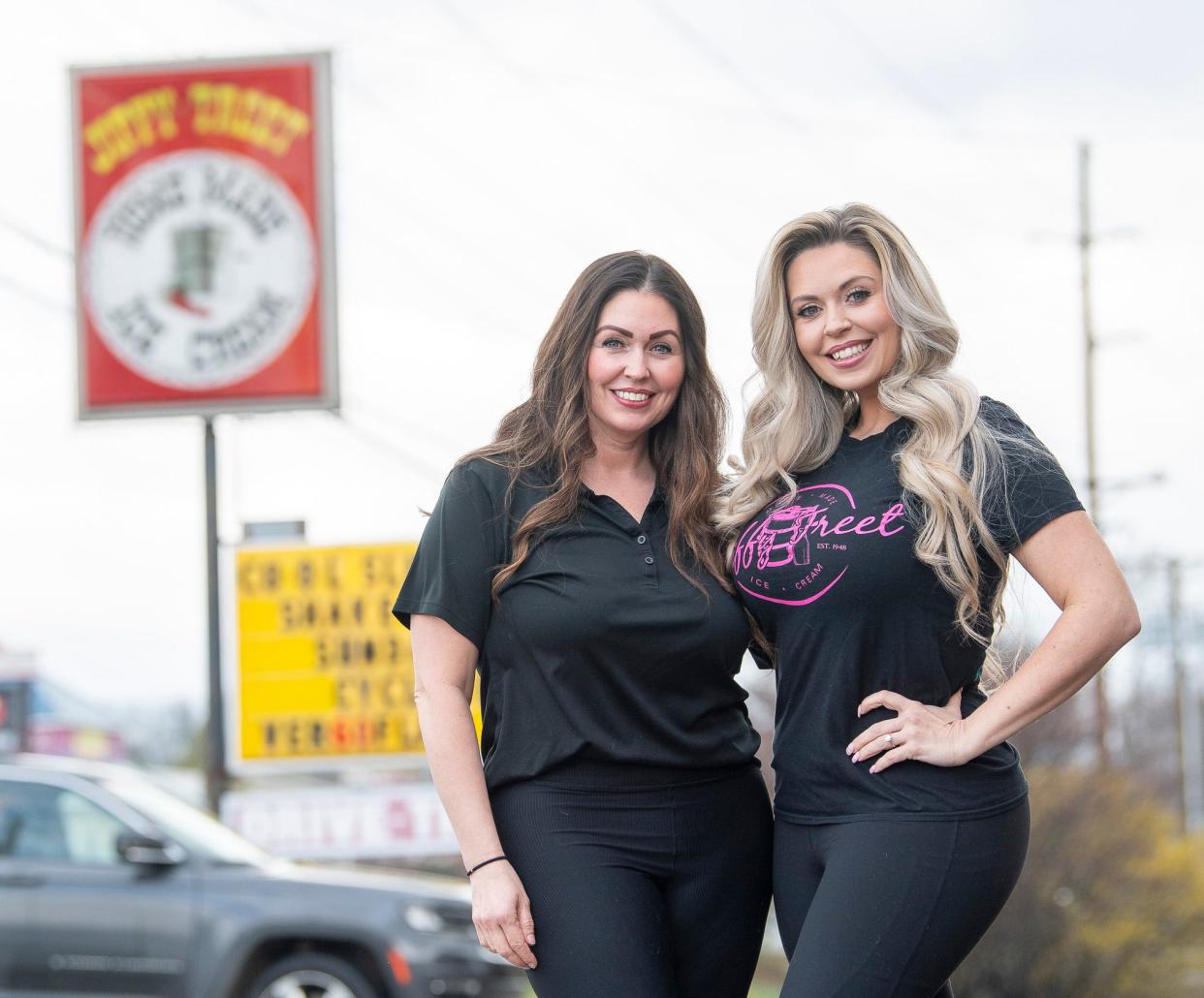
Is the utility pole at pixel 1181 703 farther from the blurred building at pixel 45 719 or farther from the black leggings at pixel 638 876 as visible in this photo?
the black leggings at pixel 638 876

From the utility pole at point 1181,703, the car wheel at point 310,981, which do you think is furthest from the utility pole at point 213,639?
the utility pole at point 1181,703

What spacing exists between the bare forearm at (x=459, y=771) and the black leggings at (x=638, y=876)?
0.25 ft

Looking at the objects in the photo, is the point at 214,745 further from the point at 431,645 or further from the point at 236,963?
the point at 431,645

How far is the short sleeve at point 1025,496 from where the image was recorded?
2980 millimetres

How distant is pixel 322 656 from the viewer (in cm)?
1158

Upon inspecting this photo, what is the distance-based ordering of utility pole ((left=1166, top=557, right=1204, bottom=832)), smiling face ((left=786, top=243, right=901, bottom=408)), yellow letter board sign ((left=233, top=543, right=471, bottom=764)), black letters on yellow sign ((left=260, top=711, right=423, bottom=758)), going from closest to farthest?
1. smiling face ((left=786, top=243, right=901, bottom=408))
2. yellow letter board sign ((left=233, top=543, right=471, bottom=764))
3. black letters on yellow sign ((left=260, top=711, right=423, bottom=758))
4. utility pole ((left=1166, top=557, right=1204, bottom=832))

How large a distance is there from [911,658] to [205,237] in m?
9.15

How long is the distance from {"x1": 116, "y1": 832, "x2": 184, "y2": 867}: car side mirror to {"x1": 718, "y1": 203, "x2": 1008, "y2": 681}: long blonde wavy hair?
5436 mm

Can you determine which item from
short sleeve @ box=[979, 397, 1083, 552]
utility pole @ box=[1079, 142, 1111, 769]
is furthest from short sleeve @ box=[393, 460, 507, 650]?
utility pole @ box=[1079, 142, 1111, 769]

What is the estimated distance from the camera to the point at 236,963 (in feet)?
26.3

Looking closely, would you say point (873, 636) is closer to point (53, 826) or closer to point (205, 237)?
point (53, 826)

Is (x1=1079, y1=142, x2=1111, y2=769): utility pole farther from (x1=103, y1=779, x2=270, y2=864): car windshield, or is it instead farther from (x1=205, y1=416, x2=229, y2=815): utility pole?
(x1=103, y1=779, x2=270, y2=864): car windshield

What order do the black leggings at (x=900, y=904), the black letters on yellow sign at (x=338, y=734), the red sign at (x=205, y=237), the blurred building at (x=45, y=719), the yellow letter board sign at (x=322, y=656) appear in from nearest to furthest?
1. the black leggings at (x=900, y=904)
2. the red sign at (x=205, y=237)
3. the yellow letter board sign at (x=322, y=656)
4. the black letters on yellow sign at (x=338, y=734)
5. the blurred building at (x=45, y=719)

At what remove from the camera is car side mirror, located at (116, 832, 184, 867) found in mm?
8086
